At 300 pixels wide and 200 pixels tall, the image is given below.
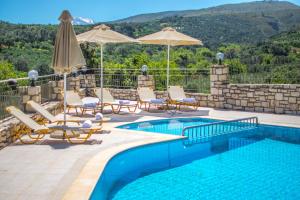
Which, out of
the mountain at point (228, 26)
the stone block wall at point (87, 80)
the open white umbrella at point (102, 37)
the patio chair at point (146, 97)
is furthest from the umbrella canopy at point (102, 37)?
the mountain at point (228, 26)

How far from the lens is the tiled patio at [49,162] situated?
5441 millimetres

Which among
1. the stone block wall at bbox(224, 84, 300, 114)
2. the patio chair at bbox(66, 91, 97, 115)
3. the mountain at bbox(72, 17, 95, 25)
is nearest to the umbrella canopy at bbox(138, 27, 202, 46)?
the stone block wall at bbox(224, 84, 300, 114)

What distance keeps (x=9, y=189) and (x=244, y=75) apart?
1052 cm

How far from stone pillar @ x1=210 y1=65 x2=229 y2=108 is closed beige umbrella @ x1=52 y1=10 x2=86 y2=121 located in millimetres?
6352

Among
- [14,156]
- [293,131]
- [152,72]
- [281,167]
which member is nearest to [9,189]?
[14,156]

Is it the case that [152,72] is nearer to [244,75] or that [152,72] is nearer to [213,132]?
[244,75]

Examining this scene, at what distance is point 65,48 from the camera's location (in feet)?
29.0

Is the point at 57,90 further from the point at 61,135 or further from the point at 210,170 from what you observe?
the point at 210,170

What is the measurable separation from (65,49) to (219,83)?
22.1 feet

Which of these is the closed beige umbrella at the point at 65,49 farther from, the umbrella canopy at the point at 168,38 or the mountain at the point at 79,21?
the umbrella canopy at the point at 168,38

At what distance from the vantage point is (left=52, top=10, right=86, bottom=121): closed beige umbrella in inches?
347

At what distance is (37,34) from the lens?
123 feet

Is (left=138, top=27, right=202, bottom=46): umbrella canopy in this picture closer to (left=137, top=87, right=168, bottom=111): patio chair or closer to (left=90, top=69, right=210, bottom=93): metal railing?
(left=90, top=69, right=210, bottom=93): metal railing

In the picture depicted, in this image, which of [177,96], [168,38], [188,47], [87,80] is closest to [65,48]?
[168,38]
